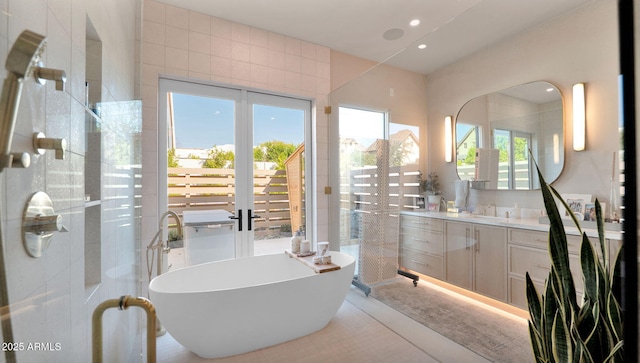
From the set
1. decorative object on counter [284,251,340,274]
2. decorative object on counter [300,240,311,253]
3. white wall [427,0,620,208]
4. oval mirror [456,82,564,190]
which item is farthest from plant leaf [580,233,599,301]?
decorative object on counter [300,240,311,253]

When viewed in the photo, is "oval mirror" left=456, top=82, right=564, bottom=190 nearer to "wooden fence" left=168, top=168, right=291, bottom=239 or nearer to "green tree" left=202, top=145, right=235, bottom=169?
"wooden fence" left=168, top=168, right=291, bottom=239

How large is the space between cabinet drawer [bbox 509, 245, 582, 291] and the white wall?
27cm

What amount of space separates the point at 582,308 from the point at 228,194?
274cm

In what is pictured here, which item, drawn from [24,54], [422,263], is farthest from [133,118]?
[422,263]

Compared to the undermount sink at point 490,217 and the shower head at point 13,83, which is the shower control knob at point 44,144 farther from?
the undermount sink at point 490,217

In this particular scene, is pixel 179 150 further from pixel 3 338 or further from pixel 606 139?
→ pixel 606 139

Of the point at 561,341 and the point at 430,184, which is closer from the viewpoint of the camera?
the point at 561,341

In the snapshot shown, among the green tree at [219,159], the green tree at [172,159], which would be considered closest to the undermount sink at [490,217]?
the green tree at [219,159]

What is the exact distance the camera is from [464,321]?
2.10 m

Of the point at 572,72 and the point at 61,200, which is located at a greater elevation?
the point at 572,72

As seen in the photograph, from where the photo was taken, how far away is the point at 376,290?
2.95 meters

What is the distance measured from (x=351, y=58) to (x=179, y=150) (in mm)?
2301

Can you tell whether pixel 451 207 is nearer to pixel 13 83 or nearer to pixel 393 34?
pixel 393 34

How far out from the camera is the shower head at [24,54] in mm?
545
